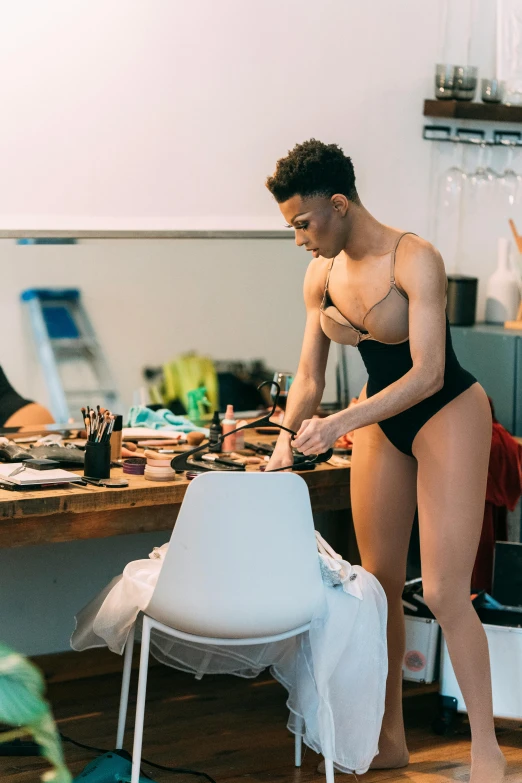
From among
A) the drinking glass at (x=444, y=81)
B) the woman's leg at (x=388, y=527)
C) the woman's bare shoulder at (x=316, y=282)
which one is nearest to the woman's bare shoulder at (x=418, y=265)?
the woman's bare shoulder at (x=316, y=282)

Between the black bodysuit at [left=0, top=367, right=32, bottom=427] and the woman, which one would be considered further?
the black bodysuit at [left=0, top=367, right=32, bottom=427]

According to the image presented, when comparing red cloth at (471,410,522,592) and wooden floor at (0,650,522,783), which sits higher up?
red cloth at (471,410,522,592)

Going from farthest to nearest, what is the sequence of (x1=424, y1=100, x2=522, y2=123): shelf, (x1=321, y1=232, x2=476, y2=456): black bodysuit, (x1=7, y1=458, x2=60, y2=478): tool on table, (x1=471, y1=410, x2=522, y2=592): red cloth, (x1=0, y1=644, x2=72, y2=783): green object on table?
(x1=424, y1=100, x2=522, y2=123): shelf → (x1=471, y1=410, x2=522, y2=592): red cloth → (x1=7, y1=458, x2=60, y2=478): tool on table → (x1=321, y1=232, x2=476, y2=456): black bodysuit → (x1=0, y1=644, x2=72, y2=783): green object on table

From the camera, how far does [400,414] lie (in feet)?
8.48

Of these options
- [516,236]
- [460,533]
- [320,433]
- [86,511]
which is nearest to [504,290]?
[516,236]

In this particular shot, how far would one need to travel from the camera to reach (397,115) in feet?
12.3

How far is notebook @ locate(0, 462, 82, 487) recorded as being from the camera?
2535mm

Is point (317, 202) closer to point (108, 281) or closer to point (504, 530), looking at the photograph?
point (108, 281)

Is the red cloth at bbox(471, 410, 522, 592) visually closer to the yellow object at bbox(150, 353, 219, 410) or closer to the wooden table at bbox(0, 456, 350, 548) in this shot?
the yellow object at bbox(150, 353, 219, 410)

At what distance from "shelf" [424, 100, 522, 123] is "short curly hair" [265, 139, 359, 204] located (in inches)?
57.5

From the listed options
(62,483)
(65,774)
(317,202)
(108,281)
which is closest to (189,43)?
(108,281)

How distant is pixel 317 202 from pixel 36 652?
174 centimetres

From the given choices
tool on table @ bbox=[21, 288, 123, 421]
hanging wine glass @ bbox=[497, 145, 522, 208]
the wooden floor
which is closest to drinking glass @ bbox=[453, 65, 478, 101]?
hanging wine glass @ bbox=[497, 145, 522, 208]

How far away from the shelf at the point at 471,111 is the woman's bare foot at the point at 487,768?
2250 millimetres
